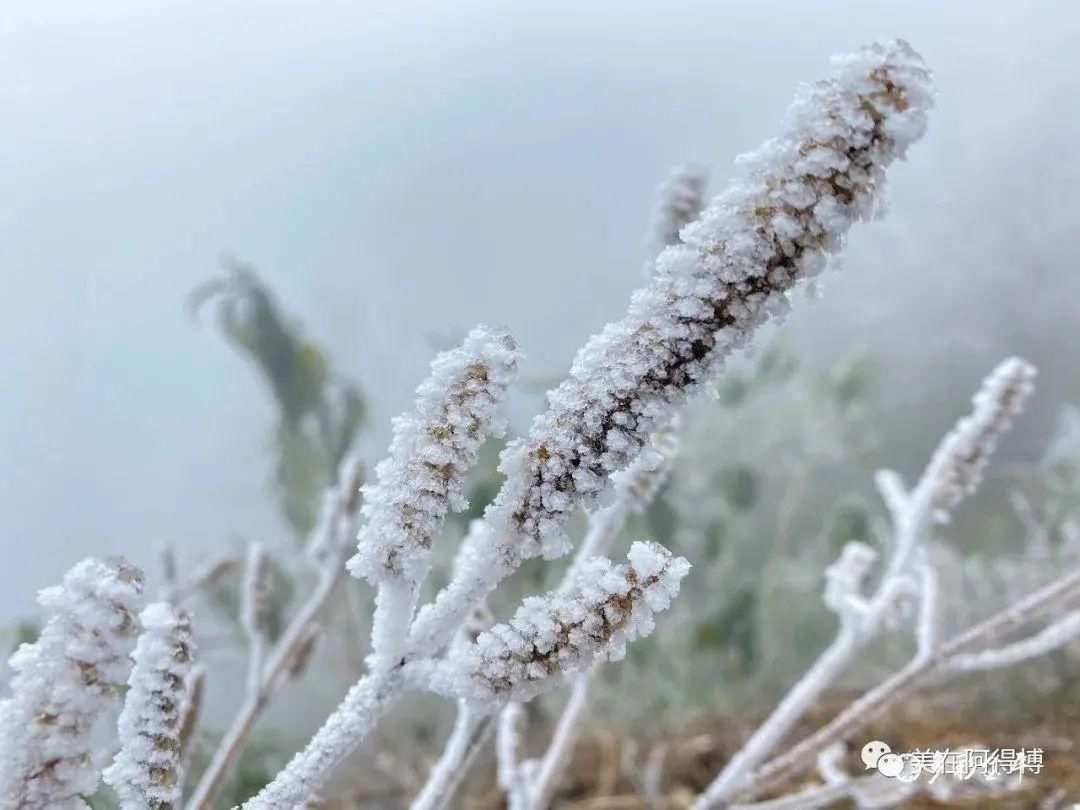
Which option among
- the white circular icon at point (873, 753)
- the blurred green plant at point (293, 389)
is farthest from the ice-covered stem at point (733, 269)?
the blurred green plant at point (293, 389)

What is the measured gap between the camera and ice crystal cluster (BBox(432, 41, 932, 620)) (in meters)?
0.16

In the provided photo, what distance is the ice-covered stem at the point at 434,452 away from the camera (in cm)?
18

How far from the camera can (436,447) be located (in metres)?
0.18

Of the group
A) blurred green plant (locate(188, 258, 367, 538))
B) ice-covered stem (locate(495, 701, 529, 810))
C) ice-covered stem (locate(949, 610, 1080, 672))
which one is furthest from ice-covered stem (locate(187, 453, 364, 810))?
blurred green plant (locate(188, 258, 367, 538))

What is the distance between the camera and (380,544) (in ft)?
0.62

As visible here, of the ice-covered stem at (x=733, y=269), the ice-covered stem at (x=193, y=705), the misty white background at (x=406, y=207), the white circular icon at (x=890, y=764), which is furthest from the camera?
the misty white background at (x=406, y=207)

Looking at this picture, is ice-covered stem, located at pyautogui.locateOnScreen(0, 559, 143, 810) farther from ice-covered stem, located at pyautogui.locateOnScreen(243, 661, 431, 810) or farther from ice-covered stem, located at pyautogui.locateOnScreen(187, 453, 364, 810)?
ice-covered stem, located at pyautogui.locateOnScreen(187, 453, 364, 810)

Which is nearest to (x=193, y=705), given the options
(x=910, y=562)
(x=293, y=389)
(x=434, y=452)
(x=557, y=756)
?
(x=557, y=756)

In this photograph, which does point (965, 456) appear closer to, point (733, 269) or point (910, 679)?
point (910, 679)

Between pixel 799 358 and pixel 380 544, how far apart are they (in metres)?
1.30

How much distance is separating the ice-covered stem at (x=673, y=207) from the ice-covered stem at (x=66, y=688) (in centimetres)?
22

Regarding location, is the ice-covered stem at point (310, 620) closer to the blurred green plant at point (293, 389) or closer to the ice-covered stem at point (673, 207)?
the ice-covered stem at point (673, 207)

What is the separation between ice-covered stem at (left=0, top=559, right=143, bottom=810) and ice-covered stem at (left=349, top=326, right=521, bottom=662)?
0.05 metres

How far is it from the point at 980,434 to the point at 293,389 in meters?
0.87
